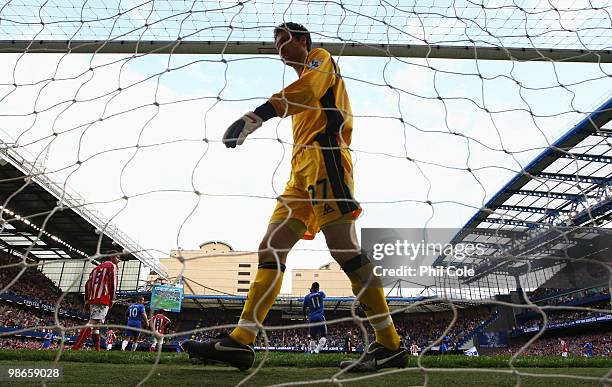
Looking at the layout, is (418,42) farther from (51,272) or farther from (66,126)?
(51,272)

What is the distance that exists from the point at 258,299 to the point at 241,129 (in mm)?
803

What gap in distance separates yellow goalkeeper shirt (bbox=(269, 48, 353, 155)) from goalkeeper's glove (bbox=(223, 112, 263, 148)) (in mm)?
115

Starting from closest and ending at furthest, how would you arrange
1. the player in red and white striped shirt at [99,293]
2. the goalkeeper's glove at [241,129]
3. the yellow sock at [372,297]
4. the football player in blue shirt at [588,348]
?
the goalkeeper's glove at [241,129] → the yellow sock at [372,297] → the player in red and white striped shirt at [99,293] → the football player in blue shirt at [588,348]

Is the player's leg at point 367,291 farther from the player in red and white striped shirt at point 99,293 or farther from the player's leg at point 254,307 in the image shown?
the player in red and white striped shirt at point 99,293

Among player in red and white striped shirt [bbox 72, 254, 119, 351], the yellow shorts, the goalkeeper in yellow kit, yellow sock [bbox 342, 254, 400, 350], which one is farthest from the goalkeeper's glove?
player in red and white striped shirt [bbox 72, 254, 119, 351]

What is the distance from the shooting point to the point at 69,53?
3588mm

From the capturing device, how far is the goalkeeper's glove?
2064 mm

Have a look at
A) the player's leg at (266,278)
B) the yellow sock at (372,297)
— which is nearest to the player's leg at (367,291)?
the yellow sock at (372,297)

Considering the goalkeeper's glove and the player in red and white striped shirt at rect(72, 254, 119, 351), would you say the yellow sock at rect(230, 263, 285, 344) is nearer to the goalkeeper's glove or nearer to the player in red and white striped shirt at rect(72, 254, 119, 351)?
the goalkeeper's glove

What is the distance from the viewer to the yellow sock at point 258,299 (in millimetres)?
2131

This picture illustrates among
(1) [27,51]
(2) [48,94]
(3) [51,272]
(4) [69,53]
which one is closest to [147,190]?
(2) [48,94]

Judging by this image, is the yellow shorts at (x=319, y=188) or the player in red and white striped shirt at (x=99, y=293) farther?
the player in red and white striped shirt at (x=99, y=293)

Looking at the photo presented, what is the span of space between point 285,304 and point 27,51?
1021 inches

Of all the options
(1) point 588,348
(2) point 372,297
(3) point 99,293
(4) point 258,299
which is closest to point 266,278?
(4) point 258,299
